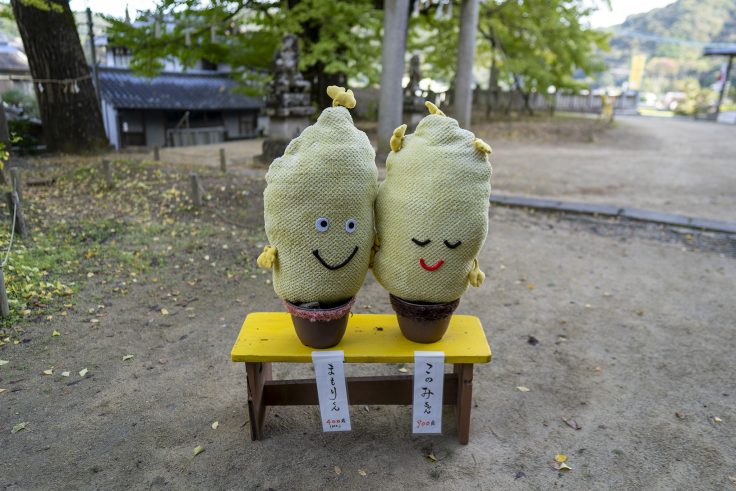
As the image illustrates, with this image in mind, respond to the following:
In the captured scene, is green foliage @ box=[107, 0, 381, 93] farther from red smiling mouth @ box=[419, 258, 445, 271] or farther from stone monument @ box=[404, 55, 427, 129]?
red smiling mouth @ box=[419, 258, 445, 271]

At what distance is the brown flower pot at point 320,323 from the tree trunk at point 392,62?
8889 mm

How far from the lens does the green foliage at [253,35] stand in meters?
11.9

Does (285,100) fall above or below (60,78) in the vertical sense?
below

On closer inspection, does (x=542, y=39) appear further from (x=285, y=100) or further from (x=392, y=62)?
(x=285, y=100)

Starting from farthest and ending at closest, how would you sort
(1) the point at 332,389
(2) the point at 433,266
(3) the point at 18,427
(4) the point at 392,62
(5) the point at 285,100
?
1. (5) the point at 285,100
2. (4) the point at 392,62
3. (3) the point at 18,427
4. (1) the point at 332,389
5. (2) the point at 433,266

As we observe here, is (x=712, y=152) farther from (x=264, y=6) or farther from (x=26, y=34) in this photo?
(x=26, y=34)

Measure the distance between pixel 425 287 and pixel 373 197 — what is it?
0.51 m

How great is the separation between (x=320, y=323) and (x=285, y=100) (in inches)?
381

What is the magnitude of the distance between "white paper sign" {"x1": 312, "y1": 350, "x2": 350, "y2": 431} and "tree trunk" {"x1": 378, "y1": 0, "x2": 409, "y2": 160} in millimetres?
8944

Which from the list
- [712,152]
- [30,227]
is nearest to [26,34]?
[30,227]

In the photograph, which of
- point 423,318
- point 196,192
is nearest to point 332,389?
point 423,318

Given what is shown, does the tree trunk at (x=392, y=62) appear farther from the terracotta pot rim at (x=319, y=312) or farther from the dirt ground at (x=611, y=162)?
the terracotta pot rim at (x=319, y=312)

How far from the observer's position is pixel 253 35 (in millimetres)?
13766

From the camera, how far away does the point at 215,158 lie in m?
12.9
